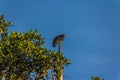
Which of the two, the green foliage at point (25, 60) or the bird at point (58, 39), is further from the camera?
the bird at point (58, 39)

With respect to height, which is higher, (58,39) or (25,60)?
(58,39)

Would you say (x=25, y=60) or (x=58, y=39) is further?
(x=58, y=39)

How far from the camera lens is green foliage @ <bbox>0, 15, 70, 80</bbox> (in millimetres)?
58125

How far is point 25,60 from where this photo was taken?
5869 centimetres

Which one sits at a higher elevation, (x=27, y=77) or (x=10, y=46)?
(x=10, y=46)

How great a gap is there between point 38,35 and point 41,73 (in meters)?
5.91

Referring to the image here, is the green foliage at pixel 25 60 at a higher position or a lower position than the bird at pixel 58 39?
lower

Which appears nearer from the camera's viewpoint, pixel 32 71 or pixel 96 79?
pixel 96 79

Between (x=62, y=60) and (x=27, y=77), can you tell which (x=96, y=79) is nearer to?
(x=62, y=60)

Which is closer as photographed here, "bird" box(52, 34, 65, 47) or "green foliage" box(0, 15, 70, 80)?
"green foliage" box(0, 15, 70, 80)

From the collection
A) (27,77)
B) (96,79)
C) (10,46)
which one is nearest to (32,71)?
(27,77)

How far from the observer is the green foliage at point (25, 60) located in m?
58.1

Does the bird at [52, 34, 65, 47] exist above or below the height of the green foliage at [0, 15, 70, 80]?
above

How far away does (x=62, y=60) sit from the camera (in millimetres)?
59125
